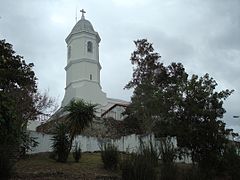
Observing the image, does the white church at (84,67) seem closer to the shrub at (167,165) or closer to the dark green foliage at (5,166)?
the shrub at (167,165)

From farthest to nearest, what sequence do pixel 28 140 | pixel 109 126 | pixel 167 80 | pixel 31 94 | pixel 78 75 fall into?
pixel 78 75 < pixel 109 126 < pixel 167 80 < pixel 31 94 < pixel 28 140

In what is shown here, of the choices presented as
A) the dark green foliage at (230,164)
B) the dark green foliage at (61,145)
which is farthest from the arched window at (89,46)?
the dark green foliage at (230,164)

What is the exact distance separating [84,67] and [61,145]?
25.7 meters

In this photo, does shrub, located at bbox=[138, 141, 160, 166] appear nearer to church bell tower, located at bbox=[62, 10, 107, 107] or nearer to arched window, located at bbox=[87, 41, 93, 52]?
church bell tower, located at bbox=[62, 10, 107, 107]

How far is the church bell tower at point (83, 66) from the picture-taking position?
43688 mm

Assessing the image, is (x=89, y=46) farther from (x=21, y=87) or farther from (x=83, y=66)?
(x=21, y=87)

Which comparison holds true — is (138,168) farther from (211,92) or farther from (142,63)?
(142,63)

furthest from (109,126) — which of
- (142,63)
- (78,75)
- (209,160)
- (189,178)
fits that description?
(189,178)

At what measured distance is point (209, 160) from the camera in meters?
19.6

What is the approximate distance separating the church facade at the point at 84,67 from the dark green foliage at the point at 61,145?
75.1 ft

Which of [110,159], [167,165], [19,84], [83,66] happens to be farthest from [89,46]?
[167,165]

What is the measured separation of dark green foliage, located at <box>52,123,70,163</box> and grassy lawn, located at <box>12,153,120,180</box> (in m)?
0.35

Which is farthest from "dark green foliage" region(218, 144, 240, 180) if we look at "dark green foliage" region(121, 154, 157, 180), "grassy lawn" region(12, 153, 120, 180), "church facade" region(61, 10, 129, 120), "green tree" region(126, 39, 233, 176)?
"church facade" region(61, 10, 129, 120)

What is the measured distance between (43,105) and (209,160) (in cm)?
1175
